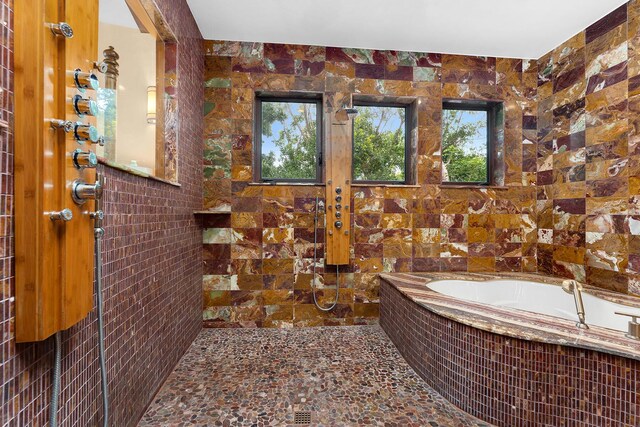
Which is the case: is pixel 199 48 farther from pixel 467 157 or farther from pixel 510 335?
pixel 510 335

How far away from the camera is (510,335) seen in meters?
1.32

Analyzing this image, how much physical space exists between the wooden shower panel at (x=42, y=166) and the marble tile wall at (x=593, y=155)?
301 cm

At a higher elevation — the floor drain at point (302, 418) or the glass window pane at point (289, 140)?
the glass window pane at point (289, 140)

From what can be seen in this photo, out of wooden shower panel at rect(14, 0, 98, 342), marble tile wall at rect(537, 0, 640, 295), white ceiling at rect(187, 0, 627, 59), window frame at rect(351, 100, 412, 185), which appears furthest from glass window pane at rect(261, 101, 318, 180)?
marble tile wall at rect(537, 0, 640, 295)

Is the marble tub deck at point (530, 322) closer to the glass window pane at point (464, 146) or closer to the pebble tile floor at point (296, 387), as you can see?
the pebble tile floor at point (296, 387)

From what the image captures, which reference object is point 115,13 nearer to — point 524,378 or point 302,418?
point 302,418

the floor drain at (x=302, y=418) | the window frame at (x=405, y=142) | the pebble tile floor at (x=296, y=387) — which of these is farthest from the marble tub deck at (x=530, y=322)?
the window frame at (x=405, y=142)

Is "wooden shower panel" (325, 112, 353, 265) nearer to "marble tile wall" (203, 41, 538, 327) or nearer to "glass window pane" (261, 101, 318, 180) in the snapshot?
"marble tile wall" (203, 41, 538, 327)

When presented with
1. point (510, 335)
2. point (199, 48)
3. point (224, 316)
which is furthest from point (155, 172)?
point (510, 335)

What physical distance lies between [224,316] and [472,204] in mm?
2422

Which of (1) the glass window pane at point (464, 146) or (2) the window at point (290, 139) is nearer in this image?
(2) the window at point (290, 139)

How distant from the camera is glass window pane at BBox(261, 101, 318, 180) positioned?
2584 millimetres

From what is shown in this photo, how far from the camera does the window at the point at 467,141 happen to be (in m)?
2.73

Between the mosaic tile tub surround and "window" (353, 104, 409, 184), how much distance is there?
1358mm
